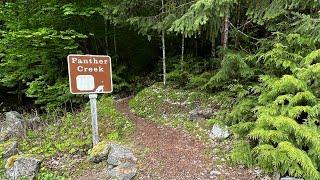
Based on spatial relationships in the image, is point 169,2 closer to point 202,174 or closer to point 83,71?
point 83,71

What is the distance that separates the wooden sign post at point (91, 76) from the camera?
6.36 meters

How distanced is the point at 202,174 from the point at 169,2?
591cm

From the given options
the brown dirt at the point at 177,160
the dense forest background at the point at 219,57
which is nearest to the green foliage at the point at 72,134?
the brown dirt at the point at 177,160

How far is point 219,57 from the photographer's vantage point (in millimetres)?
9625

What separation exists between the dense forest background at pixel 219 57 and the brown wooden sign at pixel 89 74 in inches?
77.1

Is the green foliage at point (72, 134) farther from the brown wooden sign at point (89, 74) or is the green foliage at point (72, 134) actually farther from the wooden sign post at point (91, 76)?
the brown wooden sign at point (89, 74)

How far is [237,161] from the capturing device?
5652mm

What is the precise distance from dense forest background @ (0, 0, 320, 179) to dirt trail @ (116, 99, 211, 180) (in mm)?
726

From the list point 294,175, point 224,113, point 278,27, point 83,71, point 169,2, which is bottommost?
point 294,175

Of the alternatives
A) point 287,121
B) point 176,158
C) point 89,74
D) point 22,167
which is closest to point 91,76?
point 89,74

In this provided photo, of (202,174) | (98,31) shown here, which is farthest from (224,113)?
(98,31)

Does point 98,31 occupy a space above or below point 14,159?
above

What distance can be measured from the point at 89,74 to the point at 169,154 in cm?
230

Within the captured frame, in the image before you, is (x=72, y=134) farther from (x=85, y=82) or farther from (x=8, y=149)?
(x=85, y=82)
